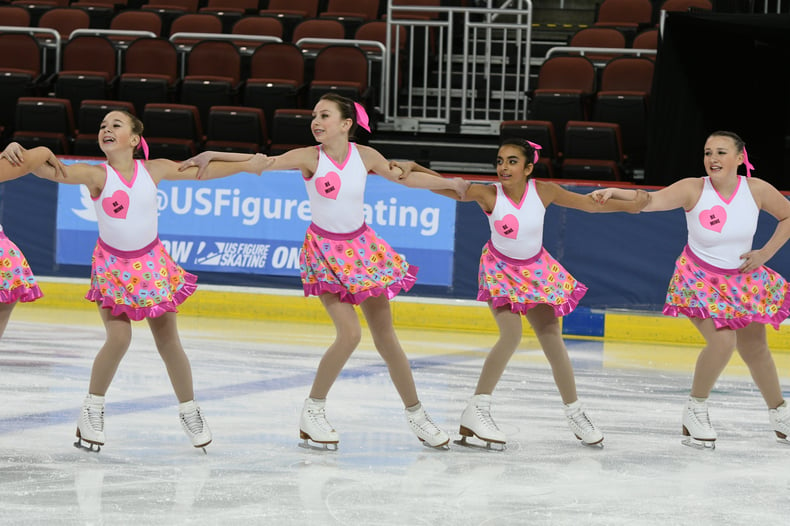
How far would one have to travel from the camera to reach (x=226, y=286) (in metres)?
9.77

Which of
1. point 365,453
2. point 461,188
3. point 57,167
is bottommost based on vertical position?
point 365,453

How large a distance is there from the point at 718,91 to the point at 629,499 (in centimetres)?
614

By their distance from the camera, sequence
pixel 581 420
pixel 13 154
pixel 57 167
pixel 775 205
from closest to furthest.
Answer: pixel 13 154
pixel 57 167
pixel 581 420
pixel 775 205

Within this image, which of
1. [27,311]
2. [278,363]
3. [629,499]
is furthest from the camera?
[27,311]

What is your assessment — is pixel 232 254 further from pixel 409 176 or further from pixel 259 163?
pixel 259 163

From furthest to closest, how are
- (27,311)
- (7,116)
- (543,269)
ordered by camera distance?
(7,116) → (27,311) → (543,269)

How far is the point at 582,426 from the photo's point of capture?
532 centimetres

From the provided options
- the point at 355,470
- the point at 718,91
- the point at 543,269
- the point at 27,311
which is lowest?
the point at 27,311

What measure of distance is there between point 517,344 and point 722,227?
1.09m

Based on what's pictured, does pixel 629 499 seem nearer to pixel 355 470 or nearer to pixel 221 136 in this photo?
pixel 355 470

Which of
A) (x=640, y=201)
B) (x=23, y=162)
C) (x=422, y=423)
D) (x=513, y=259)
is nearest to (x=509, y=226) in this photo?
(x=513, y=259)

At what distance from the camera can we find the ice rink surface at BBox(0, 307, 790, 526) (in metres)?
4.07

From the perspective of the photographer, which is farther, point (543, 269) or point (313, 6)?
point (313, 6)

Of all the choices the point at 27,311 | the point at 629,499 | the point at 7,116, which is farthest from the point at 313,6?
the point at 629,499
